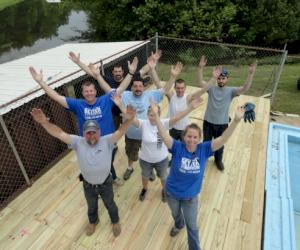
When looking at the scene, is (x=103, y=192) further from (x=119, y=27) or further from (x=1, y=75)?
(x=119, y=27)

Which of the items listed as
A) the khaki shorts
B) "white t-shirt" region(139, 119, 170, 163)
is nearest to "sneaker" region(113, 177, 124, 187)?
the khaki shorts

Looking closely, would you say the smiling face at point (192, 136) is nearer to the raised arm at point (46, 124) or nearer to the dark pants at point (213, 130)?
the raised arm at point (46, 124)

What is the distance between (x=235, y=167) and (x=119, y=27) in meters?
14.6

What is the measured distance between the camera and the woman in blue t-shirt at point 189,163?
2.95 metres

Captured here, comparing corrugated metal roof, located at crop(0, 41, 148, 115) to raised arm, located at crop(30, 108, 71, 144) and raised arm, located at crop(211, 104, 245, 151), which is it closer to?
raised arm, located at crop(30, 108, 71, 144)

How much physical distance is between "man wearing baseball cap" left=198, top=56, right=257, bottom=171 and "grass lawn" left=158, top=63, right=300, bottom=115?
454cm

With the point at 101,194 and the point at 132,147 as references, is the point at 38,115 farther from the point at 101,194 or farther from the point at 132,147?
the point at 132,147

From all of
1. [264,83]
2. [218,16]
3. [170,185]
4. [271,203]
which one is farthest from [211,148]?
[218,16]

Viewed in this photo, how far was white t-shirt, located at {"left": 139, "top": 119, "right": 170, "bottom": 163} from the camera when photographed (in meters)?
3.71

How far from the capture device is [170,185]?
326 centimetres

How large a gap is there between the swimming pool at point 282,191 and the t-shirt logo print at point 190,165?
5.76ft

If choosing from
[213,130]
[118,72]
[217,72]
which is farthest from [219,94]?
[118,72]

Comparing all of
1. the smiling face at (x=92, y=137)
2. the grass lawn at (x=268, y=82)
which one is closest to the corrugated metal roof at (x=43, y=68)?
the smiling face at (x=92, y=137)

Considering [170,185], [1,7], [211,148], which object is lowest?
[1,7]
